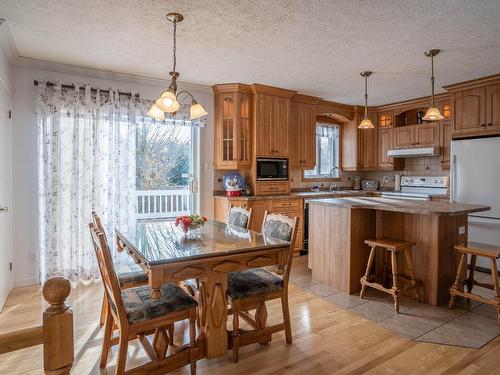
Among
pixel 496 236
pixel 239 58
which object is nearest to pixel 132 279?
pixel 239 58

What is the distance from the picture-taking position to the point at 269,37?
292 cm

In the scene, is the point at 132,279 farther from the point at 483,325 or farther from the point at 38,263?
the point at 483,325

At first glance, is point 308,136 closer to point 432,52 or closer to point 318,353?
point 432,52

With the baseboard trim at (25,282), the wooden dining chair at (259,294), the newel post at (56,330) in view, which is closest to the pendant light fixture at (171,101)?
the wooden dining chair at (259,294)

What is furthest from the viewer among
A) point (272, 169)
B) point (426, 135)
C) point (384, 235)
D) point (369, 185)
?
point (369, 185)

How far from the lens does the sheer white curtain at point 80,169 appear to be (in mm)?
3525

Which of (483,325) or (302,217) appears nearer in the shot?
(483,325)

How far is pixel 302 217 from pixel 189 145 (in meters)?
2.04

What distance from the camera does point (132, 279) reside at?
2.41 metres

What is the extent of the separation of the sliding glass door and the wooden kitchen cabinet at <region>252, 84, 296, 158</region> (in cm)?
92

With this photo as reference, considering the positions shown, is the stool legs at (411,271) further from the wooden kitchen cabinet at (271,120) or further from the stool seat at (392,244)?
the wooden kitchen cabinet at (271,120)

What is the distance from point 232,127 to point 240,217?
1.90 meters

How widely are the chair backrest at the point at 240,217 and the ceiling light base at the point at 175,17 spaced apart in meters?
1.73

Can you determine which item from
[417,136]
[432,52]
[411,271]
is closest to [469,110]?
[417,136]
